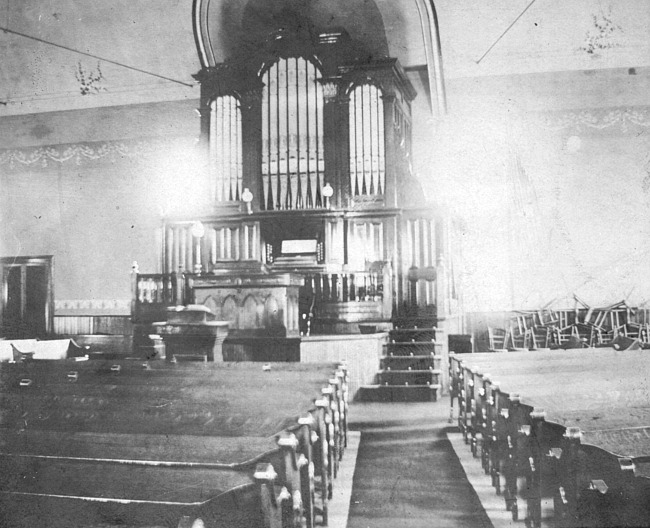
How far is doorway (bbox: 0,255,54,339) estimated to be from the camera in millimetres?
11031

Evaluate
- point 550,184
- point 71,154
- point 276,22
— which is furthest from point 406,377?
point 71,154

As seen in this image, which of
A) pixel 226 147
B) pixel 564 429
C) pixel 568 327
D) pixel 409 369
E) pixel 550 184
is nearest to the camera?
pixel 564 429

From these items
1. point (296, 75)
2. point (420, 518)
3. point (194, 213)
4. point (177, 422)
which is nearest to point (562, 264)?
point (296, 75)

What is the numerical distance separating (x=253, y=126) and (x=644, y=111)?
6.53 metres

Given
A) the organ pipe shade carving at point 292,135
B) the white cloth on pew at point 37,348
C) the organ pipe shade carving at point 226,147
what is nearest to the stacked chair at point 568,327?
the organ pipe shade carving at point 292,135

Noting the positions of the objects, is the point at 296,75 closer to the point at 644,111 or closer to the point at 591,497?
the point at 644,111

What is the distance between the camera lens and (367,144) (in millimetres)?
9312

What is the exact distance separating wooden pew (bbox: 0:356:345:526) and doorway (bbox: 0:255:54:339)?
24.5ft

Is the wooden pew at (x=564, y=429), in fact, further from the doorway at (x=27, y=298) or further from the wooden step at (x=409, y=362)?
the doorway at (x=27, y=298)

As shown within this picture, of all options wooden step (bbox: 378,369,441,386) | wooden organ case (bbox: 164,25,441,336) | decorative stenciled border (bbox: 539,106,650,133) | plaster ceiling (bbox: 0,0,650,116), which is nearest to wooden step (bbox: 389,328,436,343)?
wooden step (bbox: 378,369,441,386)

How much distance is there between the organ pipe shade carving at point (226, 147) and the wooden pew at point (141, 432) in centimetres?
579

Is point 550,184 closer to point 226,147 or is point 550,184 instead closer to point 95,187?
point 226,147

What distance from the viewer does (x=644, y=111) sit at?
939 cm

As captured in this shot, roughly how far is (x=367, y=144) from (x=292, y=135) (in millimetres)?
1277
